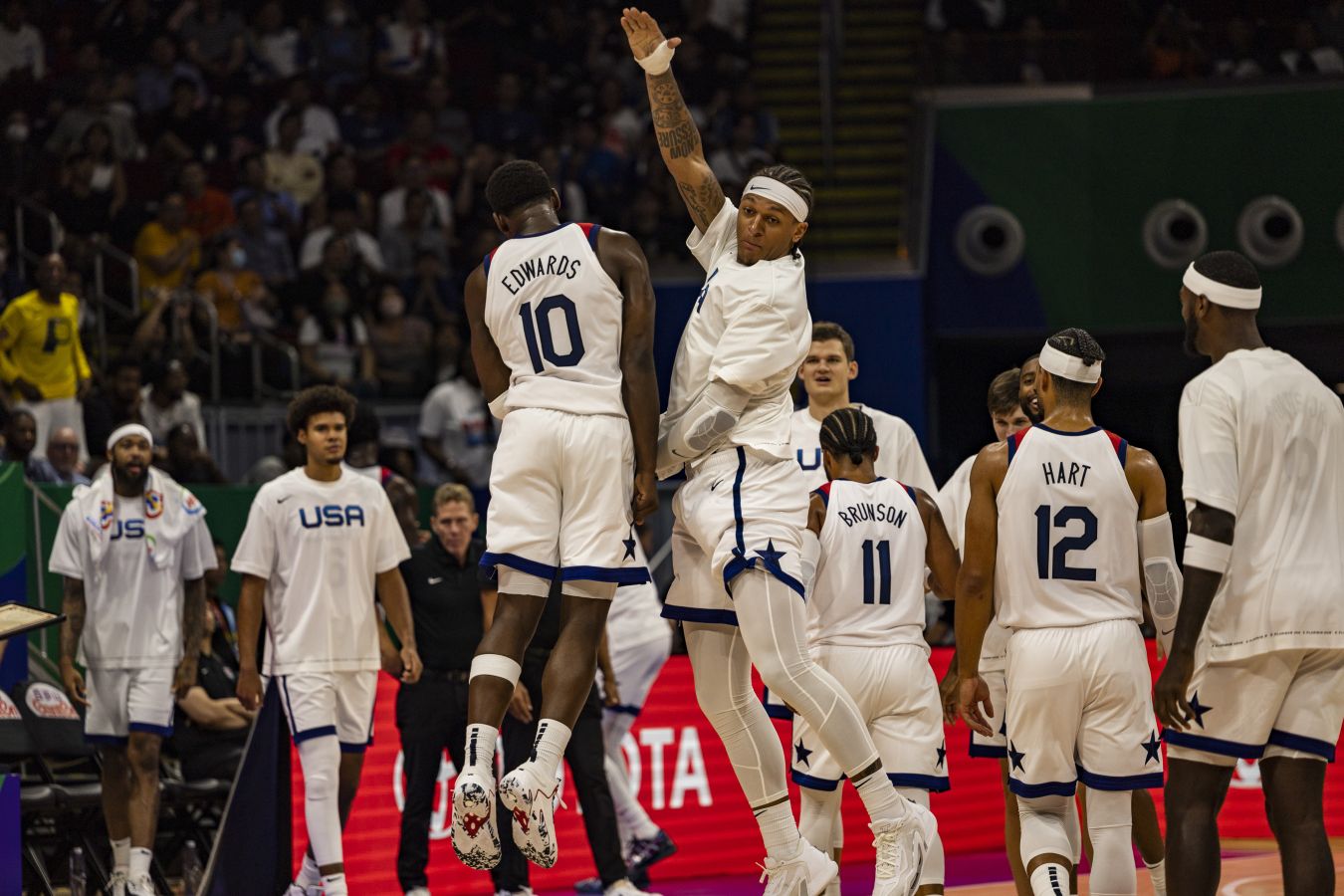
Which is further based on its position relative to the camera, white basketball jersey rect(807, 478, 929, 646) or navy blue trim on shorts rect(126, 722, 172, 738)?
navy blue trim on shorts rect(126, 722, 172, 738)

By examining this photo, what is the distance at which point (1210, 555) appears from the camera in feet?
19.7

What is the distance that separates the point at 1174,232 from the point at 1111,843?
43.5 ft

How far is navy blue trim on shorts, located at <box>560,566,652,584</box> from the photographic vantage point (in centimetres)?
659

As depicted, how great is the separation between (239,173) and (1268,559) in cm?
1405

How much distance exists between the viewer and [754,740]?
6906 millimetres

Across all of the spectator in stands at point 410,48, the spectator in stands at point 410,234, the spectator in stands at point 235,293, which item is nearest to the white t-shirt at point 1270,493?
the spectator in stands at point 235,293

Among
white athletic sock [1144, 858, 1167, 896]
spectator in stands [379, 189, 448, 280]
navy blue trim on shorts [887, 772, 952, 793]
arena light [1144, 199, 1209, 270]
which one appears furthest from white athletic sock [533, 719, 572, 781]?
arena light [1144, 199, 1209, 270]

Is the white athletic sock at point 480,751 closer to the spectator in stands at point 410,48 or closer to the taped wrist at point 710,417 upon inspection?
the taped wrist at point 710,417

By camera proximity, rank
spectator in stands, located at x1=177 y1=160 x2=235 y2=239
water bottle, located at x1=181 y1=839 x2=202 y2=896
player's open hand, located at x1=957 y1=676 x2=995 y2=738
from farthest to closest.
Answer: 1. spectator in stands, located at x1=177 y1=160 x2=235 y2=239
2. water bottle, located at x1=181 y1=839 x2=202 y2=896
3. player's open hand, located at x1=957 y1=676 x2=995 y2=738

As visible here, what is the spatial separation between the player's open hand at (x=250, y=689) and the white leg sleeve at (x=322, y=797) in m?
0.44

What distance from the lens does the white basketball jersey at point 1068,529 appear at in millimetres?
6953

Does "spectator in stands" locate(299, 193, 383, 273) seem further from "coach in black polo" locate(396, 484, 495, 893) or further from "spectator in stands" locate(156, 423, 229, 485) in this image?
"coach in black polo" locate(396, 484, 495, 893)

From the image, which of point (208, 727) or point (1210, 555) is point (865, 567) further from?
point (208, 727)

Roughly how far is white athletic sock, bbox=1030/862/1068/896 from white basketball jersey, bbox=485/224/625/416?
2.44 metres
